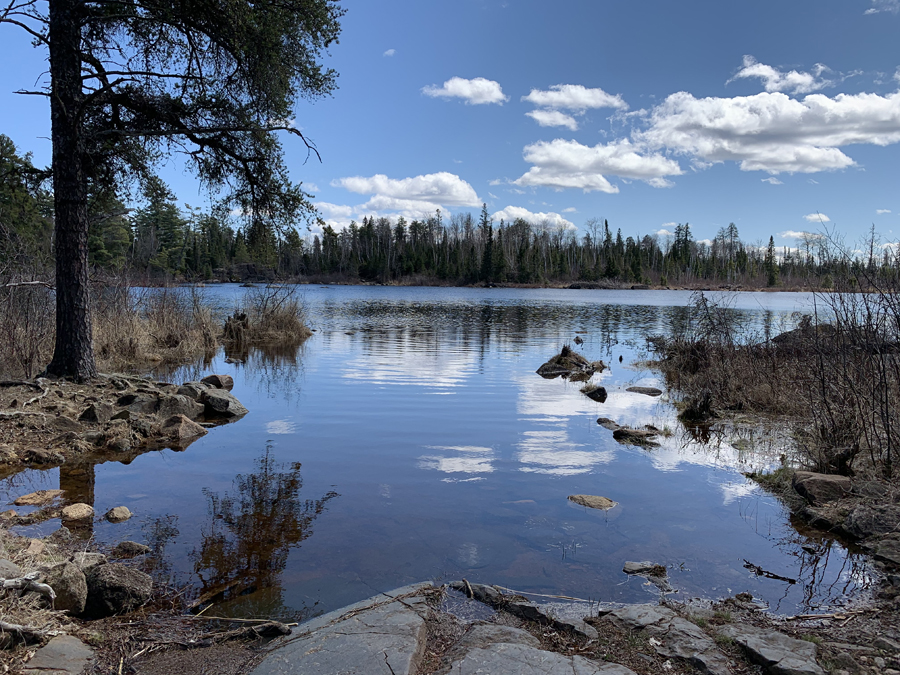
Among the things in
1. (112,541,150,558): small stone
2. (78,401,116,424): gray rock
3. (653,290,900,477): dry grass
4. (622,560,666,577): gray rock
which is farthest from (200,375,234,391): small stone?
(653,290,900,477): dry grass

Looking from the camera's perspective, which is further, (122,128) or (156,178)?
(156,178)

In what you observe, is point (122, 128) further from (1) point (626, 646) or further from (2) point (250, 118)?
(1) point (626, 646)

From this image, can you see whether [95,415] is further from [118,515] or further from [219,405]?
[118,515]

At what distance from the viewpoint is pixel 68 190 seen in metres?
9.77

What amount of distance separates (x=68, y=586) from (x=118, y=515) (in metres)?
2.23

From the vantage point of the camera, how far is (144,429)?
927cm

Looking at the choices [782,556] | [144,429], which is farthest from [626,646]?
[144,429]

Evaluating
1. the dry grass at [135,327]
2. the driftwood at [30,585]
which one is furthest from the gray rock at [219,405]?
the driftwood at [30,585]

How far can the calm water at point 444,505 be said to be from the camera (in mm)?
5016

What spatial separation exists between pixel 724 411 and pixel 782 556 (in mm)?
7173

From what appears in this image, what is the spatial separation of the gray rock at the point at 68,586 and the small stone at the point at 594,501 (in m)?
5.02

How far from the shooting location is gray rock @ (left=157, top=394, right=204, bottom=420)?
10254mm

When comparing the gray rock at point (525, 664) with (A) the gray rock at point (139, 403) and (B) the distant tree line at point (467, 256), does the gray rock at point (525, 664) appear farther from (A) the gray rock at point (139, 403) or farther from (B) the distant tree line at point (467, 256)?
(B) the distant tree line at point (467, 256)

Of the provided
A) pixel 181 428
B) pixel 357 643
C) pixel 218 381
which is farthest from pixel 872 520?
pixel 218 381
